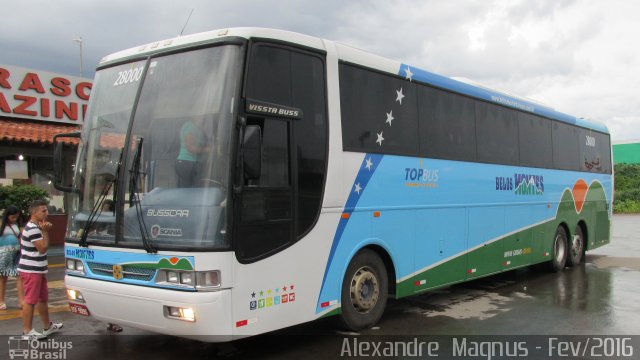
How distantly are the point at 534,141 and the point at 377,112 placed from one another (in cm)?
517

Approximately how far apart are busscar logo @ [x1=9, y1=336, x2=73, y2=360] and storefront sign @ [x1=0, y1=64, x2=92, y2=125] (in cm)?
1122

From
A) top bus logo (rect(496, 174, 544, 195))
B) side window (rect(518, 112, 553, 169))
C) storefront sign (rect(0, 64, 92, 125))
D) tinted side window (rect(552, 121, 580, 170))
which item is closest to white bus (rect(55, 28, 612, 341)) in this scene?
top bus logo (rect(496, 174, 544, 195))

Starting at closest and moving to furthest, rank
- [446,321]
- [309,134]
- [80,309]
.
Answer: [80,309] → [309,134] → [446,321]

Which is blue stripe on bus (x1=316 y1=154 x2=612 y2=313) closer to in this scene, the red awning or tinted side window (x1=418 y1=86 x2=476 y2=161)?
tinted side window (x1=418 y1=86 x2=476 y2=161)

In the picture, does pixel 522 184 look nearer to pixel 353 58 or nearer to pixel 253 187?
pixel 353 58

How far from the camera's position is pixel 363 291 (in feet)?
21.6

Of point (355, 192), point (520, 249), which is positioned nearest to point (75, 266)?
point (355, 192)

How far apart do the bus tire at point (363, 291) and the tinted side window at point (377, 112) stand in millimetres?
1402

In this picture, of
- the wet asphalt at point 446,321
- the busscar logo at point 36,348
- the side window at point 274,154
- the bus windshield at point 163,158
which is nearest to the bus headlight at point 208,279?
the bus windshield at point 163,158

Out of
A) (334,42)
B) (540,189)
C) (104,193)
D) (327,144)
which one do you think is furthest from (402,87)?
(540,189)

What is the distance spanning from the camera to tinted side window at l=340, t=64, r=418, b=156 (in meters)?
6.48

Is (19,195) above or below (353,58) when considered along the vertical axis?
below

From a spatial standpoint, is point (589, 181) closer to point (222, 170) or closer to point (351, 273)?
point (351, 273)

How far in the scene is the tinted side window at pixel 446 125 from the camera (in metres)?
7.78
